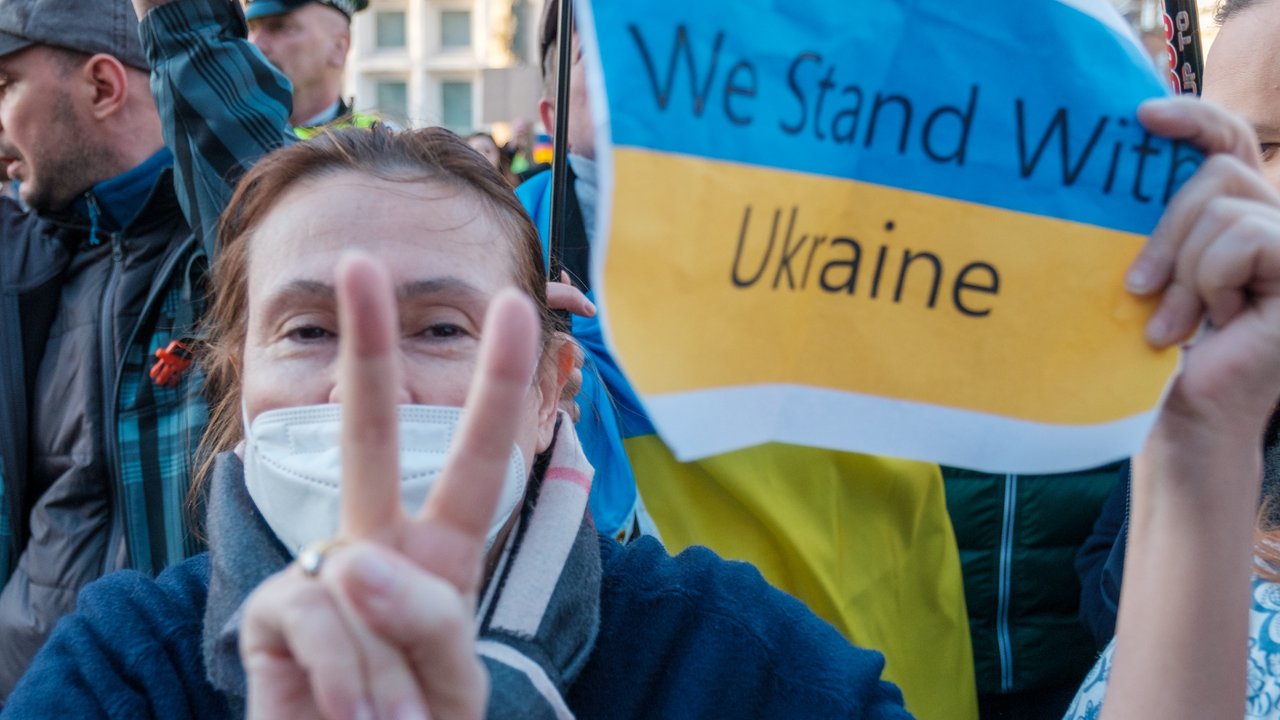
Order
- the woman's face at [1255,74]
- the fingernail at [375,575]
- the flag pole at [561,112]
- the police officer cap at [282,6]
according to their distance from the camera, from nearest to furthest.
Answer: the fingernail at [375,575] < the flag pole at [561,112] < the woman's face at [1255,74] < the police officer cap at [282,6]

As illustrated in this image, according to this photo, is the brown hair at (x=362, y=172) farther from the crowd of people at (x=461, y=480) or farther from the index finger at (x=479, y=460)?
the index finger at (x=479, y=460)

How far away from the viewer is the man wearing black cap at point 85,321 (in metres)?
2.25

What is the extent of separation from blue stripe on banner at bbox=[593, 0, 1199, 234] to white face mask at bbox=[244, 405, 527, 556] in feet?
1.47

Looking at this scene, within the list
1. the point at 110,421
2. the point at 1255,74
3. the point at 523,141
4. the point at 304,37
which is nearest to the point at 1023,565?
the point at 1255,74

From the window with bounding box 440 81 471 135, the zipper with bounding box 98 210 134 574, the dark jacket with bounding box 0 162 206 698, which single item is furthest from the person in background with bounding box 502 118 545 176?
the window with bounding box 440 81 471 135

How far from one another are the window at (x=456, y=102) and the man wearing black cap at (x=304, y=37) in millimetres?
19783

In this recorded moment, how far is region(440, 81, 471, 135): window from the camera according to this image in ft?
76.0

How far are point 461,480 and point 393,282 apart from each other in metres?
0.52

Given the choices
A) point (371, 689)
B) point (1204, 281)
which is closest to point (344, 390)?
point (371, 689)

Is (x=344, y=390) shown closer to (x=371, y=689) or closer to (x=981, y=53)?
(x=371, y=689)

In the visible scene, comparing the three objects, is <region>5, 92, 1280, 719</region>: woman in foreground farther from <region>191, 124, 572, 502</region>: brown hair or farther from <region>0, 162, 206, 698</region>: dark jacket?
<region>0, 162, 206, 698</region>: dark jacket

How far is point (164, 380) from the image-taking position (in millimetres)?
2211

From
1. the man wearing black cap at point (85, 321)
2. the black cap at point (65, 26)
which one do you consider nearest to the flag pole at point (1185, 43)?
the man wearing black cap at point (85, 321)

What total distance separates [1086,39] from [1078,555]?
1.27 meters
